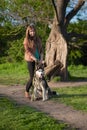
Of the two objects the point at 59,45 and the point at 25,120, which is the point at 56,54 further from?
the point at 25,120

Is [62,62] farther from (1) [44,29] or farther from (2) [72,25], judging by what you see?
(2) [72,25]

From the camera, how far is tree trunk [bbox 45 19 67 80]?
14.7 metres

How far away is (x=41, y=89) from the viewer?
10188mm

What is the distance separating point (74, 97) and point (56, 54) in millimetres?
5004

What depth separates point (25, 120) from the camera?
7.59 meters

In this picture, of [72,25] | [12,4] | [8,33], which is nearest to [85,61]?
[72,25]

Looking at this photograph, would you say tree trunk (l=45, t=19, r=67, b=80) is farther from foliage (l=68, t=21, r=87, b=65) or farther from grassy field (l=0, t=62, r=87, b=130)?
foliage (l=68, t=21, r=87, b=65)

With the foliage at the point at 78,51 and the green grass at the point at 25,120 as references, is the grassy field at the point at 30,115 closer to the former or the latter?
the green grass at the point at 25,120

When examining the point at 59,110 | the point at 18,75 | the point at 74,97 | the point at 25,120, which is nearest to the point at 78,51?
the point at 18,75

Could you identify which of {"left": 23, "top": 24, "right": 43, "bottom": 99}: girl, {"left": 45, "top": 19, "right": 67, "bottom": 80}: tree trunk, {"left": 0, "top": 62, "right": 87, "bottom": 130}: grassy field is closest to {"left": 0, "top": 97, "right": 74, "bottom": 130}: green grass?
{"left": 0, "top": 62, "right": 87, "bottom": 130}: grassy field

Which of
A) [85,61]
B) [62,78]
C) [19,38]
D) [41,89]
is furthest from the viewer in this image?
[85,61]

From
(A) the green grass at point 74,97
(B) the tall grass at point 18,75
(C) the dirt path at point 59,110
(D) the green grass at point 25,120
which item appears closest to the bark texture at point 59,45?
(B) the tall grass at point 18,75

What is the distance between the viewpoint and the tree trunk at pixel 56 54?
14.7 metres

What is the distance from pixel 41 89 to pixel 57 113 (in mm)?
1898
